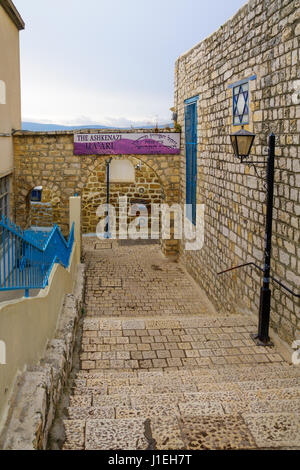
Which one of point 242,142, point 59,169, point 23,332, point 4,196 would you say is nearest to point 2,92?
A: point 59,169

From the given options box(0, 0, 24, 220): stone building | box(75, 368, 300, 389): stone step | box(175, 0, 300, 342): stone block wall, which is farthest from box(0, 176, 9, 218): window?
box(75, 368, 300, 389): stone step

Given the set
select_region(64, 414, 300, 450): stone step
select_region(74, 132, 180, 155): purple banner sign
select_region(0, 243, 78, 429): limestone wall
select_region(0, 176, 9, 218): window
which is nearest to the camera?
select_region(64, 414, 300, 450): stone step

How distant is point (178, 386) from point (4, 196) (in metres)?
8.74

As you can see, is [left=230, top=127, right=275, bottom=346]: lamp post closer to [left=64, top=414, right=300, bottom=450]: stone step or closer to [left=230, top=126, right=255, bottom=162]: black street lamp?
[left=230, top=126, right=255, bottom=162]: black street lamp

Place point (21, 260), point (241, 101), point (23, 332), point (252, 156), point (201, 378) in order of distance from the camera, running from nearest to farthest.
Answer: point (23, 332)
point (201, 378)
point (21, 260)
point (252, 156)
point (241, 101)

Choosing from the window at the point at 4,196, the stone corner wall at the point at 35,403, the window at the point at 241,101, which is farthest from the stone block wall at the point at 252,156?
the window at the point at 4,196

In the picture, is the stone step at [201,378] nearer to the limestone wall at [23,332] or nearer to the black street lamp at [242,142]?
the limestone wall at [23,332]

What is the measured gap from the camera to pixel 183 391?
390 cm

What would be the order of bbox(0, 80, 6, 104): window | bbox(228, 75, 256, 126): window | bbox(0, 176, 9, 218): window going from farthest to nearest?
1. bbox(0, 176, 9, 218): window
2. bbox(0, 80, 6, 104): window
3. bbox(228, 75, 256, 126): window

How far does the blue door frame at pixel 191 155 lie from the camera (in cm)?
996

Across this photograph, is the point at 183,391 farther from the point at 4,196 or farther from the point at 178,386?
the point at 4,196

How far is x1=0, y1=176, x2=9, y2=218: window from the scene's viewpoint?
11148 mm

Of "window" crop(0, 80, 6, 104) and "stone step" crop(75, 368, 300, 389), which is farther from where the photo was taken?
"window" crop(0, 80, 6, 104)
